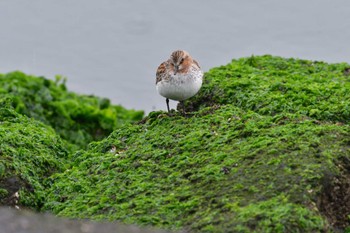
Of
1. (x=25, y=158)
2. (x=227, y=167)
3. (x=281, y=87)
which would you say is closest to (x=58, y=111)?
(x=281, y=87)

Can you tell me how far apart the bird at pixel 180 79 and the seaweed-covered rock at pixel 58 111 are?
13.3ft

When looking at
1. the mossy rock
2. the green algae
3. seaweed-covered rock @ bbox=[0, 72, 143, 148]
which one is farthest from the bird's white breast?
seaweed-covered rock @ bbox=[0, 72, 143, 148]

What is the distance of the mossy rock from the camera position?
9.55 m

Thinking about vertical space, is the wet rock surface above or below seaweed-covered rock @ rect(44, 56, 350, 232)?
below

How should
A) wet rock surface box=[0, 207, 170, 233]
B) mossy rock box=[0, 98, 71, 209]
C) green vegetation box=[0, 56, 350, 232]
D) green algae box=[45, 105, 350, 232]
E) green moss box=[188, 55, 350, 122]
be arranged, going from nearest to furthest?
1. wet rock surface box=[0, 207, 170, 233]
2. green algae box=[45, 105, 350, 232]
3. green vegetation box=[0, 56, 350, 232]
4. mossy rock box=[0, 98, 71, 209]
5. green moss box=[188, 55, 350, 122]

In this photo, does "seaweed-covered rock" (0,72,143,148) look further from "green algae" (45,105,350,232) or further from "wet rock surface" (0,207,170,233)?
"wet rock surface" (0,207,170,233)

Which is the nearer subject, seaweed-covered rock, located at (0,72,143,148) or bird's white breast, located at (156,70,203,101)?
bird's white breast, located at (156,70,203,101)

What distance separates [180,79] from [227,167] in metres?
2.55

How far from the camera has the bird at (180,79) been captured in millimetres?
11219

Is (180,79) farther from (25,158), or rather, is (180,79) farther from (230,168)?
(230,168)

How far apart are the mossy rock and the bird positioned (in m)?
1.63

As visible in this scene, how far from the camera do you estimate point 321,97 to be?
11.4 metres

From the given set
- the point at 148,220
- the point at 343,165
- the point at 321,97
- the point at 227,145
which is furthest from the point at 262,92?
the point at 148,220

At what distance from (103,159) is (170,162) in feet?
3.44
